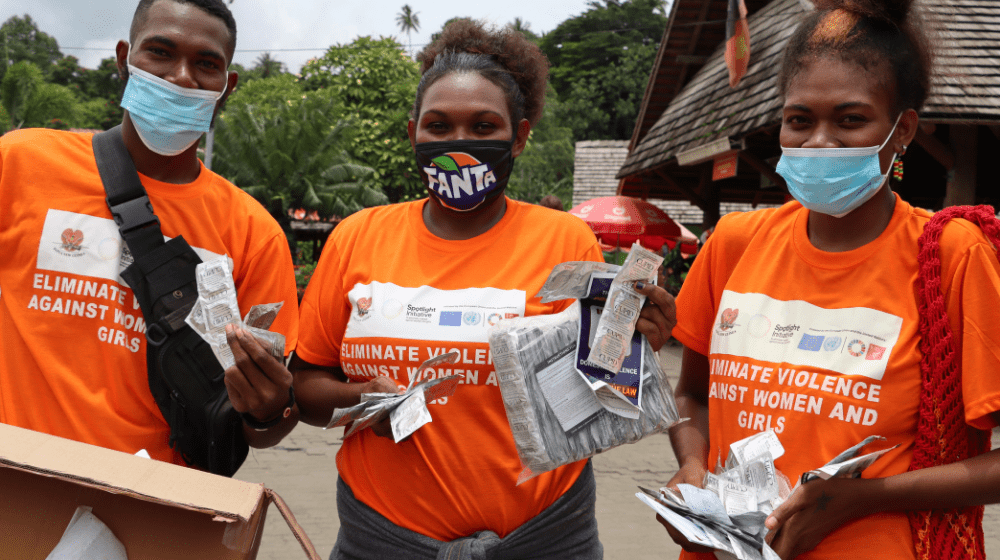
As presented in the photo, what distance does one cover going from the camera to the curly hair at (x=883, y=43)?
167 cm

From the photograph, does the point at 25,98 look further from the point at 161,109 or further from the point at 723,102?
the point at 161,109

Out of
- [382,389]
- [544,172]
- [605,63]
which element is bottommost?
[544,172]

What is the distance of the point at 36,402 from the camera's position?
6.30ft

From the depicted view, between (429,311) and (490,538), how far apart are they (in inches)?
23.4

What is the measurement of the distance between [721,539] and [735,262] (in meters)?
0.74

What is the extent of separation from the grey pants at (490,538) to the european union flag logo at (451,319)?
0.54 meters

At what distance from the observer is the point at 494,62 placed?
82.7 inches

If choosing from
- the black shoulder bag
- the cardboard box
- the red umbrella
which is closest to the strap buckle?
the black shoulder bag

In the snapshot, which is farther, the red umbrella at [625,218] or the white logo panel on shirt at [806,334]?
the red umbrella at [625,218]

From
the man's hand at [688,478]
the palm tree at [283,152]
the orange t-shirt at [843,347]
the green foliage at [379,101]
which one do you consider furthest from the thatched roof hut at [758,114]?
the green foliage at [379,101]

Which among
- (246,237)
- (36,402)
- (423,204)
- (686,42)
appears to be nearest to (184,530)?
(36,402)

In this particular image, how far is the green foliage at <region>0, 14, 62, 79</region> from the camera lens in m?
61.2

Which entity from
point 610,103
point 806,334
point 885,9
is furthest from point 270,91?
point 806,334

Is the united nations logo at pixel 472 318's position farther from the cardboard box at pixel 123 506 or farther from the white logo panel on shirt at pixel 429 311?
the cardboard box at pixel 123 506
